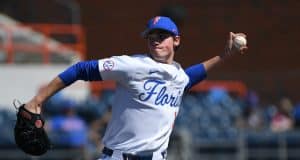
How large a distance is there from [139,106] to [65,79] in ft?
1.90

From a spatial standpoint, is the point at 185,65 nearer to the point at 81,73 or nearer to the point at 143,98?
the point at 143,98

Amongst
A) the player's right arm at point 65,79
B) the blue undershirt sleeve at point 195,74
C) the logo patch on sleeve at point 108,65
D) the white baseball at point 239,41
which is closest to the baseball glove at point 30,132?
the player's right arm at point 65,79

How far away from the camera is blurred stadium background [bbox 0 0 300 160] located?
12.2 metres

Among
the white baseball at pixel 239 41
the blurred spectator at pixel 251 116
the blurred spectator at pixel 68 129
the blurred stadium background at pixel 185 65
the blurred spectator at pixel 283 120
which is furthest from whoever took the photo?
the blurred spectator at pixel 251 116

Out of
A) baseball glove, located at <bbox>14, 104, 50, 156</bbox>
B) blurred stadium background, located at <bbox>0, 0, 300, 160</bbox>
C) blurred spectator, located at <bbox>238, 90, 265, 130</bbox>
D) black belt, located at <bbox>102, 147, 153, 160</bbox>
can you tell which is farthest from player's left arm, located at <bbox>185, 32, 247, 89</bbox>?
blurred spectator, located at <bbox>238, 90, 265, 130</bbox>

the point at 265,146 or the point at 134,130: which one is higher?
the point at 134,130

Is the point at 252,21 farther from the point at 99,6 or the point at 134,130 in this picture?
the point at 134,130

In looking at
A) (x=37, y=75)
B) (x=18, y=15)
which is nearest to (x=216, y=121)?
(x=37, y=75)

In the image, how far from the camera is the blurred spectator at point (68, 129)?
11.5m

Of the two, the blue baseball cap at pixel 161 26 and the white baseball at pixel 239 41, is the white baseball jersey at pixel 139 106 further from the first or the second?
the white baseball at pixel 239 41

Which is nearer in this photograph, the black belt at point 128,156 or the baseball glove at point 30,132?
the baseball glove at point 30,132

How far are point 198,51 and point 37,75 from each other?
5.51m

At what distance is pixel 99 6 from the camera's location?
20.9 metres

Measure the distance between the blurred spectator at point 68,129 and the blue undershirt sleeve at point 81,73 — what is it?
5.89m
